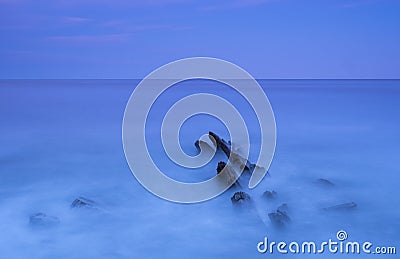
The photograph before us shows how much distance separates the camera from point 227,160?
131 inches

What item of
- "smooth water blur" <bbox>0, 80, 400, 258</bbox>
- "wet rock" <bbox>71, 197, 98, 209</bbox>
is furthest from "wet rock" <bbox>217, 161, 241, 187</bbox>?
"wet rock" <bbox>71, 197, 98, 209</bbox>

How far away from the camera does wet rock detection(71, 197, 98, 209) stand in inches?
110

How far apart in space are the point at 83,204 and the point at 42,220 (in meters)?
0.30

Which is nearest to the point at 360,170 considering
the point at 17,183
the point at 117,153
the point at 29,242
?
the point at 117,153

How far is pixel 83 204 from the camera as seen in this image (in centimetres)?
280

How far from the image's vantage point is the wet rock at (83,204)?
9.13 feet

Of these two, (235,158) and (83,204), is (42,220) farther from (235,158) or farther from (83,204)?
(235,158)

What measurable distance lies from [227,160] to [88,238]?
4.49 ft

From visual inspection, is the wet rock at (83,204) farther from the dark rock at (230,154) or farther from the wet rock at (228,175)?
the dark rock at (230,154)

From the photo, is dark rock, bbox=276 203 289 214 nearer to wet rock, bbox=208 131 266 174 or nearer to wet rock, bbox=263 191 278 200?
wet rock, bbox=263 191 278 200

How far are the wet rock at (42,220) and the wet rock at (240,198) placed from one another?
3.84ft

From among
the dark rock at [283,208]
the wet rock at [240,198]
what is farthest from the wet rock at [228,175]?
the dark rock at [283,208]

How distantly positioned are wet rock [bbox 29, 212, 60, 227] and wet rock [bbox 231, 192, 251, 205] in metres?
1.17

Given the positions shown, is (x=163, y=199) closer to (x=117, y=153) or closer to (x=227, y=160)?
(x=227, y=160)
